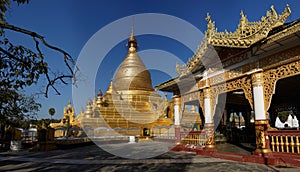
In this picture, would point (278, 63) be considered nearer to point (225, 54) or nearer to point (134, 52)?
point (225, 54)

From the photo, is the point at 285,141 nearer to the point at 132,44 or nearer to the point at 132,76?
the point at 132,76

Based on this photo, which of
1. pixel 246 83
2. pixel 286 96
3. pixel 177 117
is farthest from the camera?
pixel 286 96

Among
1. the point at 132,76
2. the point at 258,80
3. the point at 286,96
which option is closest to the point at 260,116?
the point at 258,80

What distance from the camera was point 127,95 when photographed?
31797 millimetres

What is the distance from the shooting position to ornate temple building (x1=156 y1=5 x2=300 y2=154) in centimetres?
726

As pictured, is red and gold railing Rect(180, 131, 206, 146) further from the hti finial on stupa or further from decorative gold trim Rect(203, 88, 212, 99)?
the hti finial on stupa

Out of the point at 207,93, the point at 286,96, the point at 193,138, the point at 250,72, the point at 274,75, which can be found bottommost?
the point at 193,138

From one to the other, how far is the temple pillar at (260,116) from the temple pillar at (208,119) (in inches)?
96.2

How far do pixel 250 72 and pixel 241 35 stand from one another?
149 cm

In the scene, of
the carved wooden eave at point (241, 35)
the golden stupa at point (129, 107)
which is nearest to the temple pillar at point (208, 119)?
the carved wooden eave at point (241, 35)

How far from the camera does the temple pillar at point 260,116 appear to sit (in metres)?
7.61

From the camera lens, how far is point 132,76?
33750 mm

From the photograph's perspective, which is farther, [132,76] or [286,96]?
[132,76]

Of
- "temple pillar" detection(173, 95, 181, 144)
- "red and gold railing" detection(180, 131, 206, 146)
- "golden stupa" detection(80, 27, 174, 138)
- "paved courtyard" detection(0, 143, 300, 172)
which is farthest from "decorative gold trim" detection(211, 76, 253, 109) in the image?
"golden stupa" detection(80, 27, 174, 138)
